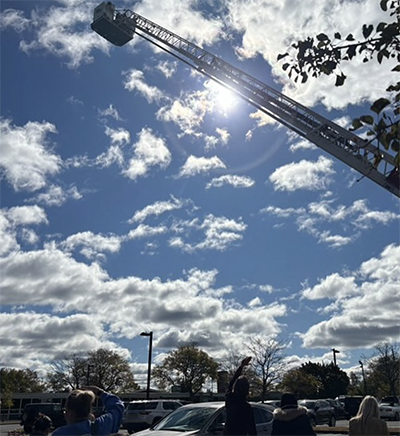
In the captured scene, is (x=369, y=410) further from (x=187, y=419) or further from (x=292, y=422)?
(x=187, y=419)

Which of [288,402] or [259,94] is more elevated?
[259,94]

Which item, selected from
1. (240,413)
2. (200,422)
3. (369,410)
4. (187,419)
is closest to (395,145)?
(369,410)

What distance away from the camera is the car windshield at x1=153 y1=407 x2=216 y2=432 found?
9000mm

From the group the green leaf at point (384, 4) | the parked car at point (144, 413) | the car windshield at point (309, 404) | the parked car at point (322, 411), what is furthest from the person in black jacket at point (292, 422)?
the car windshield at point (309, 404)

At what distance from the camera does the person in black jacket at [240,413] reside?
691 cm

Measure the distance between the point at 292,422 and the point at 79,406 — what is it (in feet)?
10.6

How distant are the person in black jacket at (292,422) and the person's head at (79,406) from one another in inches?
121

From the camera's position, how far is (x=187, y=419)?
30.6ft

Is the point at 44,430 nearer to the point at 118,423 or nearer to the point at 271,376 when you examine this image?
the point at 118,423

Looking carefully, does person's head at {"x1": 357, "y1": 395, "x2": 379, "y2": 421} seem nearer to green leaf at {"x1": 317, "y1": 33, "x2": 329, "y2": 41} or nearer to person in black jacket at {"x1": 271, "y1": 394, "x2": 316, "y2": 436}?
person in black jacket at {"x1": 271, "y1": 394, "x2": 316, "y2": 436}

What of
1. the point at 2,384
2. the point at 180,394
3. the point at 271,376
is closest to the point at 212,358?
the point at 180,394

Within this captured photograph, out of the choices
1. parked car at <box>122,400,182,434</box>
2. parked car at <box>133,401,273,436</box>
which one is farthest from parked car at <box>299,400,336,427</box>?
parked car at <box>133,401,273,436</box>

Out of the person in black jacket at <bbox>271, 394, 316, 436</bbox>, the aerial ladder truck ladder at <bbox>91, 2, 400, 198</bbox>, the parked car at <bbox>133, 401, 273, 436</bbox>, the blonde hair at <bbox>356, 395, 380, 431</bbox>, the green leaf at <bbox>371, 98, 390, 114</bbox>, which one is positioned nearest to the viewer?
the green leaf at <bbox>371, 98, 390, 114</bbox>

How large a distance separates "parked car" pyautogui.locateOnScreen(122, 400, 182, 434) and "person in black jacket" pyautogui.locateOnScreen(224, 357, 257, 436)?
16.2 meters
